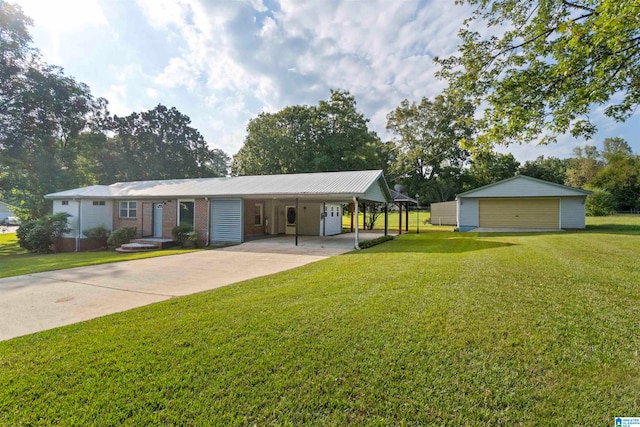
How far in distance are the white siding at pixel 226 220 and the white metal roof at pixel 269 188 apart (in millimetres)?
578

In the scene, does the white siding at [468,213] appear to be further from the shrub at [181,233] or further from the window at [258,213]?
the shrub at [181,233]

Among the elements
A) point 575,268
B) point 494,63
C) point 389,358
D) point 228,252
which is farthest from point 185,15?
point 575,268

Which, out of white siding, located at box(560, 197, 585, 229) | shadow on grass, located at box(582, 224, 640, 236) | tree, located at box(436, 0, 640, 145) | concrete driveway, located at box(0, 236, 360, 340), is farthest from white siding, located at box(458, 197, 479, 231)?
tree, located at box(436, 0, 640, 145)

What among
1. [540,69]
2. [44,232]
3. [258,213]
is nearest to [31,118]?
[44,232]

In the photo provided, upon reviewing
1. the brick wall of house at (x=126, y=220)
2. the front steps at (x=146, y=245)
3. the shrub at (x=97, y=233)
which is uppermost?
the brick wall of house at (x=126, y=220)

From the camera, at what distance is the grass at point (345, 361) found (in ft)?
7.91

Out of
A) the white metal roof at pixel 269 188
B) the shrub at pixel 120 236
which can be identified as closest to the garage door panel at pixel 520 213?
the white metal roof at pixel 269 188

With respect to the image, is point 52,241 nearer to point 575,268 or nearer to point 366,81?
point 366,81

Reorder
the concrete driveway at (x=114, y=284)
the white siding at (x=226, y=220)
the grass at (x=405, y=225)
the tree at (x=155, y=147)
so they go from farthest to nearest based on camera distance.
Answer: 1. the tree at (x=155, y=147)
2. the grass at (x=405, y=225)
3. the white siding at (x=226, y=220)
4. the concrete driveway at (x=114, y=284)

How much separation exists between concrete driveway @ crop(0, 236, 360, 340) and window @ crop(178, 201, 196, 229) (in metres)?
5.03

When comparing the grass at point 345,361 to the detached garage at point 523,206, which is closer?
the grass at point 345,361

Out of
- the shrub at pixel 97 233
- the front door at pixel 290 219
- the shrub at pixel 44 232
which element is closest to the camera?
the shrub at pixel 44 232

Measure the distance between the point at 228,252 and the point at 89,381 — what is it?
360 inches

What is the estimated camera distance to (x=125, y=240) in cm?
1595
